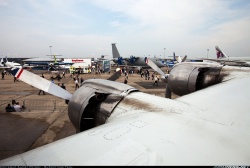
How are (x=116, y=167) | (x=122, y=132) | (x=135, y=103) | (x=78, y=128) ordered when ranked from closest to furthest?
(x=116, y=167) < (x=122, y=132) < (x=135, y=103) < (x=78, y=128)

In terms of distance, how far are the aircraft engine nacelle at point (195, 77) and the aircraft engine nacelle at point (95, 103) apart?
4.19 meters

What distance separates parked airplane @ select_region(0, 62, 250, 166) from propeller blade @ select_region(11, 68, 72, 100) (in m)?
1.48

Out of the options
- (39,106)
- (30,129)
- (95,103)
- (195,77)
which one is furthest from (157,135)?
(39,106)

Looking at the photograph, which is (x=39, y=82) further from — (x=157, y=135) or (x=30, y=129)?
(x=30, y=129)

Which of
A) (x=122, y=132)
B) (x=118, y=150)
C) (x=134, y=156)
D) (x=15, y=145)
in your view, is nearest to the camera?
(x=134, y=156)

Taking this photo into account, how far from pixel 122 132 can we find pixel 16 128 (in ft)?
31.5

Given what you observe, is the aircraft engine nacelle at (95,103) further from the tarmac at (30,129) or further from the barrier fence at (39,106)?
the barrier fence at (39,106)

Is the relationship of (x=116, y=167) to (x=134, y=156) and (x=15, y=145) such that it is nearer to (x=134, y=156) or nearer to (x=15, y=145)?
(x=134, y=156)

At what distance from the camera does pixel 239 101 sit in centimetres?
407

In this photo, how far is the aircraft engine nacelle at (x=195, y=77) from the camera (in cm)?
790

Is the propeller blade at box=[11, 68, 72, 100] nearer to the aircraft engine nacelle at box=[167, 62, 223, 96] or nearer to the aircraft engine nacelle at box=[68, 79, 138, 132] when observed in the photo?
the aircraft engine nacelle at box=[68, 79, 138, 132]

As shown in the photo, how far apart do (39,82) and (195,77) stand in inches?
249

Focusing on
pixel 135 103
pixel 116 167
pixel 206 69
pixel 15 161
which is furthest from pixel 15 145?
pixel 206 69

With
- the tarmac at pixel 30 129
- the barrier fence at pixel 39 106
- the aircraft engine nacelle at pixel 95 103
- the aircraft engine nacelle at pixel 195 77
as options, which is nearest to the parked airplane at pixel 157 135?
the aircraft engine nacelle at pixel 95 103
